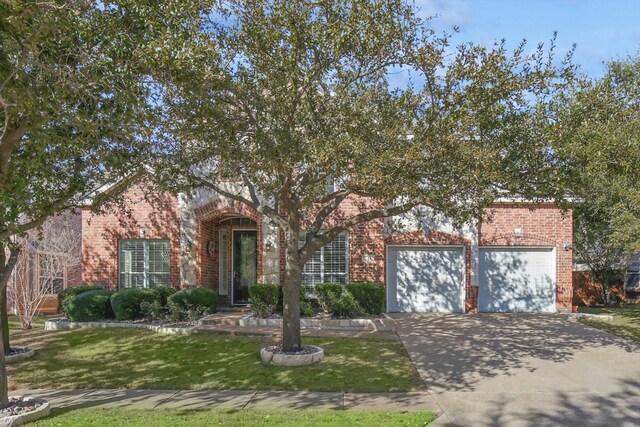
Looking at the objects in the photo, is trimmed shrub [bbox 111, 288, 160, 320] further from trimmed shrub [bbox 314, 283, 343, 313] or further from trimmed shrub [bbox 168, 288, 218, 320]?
trimmed shrub [bbox 314, 283, 343, 313]

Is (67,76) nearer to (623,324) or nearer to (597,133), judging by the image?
(597,133)

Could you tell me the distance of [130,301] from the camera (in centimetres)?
1463

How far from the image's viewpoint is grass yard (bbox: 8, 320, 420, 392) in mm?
9383

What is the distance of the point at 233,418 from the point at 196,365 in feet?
11.1

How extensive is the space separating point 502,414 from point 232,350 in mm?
5787

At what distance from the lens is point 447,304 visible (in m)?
16.7

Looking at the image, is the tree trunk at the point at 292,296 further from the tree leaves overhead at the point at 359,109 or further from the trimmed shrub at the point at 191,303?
the trimmed shrub at the point at 191,303

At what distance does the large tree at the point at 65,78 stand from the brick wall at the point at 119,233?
8.71m

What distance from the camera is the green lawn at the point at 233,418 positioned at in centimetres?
712

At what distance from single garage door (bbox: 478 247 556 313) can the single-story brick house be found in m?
0.03

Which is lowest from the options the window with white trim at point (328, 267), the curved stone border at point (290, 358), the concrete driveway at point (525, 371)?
the concrete driveway at point (525, 371)

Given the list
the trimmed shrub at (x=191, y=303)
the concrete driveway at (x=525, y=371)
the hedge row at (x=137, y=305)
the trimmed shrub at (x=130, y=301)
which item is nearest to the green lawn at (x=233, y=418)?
the concrete driveway at (x=525, y=371)

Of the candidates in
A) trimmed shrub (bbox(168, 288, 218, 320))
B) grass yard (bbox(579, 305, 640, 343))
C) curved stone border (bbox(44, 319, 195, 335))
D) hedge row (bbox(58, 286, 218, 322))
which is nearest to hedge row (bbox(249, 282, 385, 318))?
trimmed shrub (bbox(168, 288, 218, 320))

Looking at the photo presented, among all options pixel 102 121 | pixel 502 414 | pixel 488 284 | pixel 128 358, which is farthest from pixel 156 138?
pixel 488 284
